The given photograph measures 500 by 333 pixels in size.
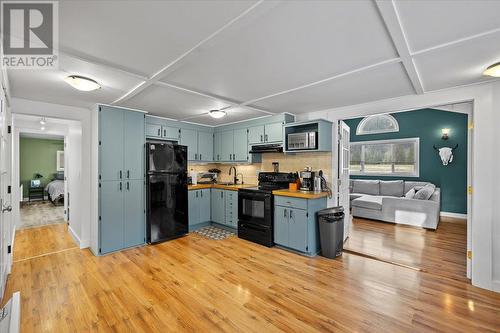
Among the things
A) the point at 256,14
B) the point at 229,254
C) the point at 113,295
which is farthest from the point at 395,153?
the point at 113,295

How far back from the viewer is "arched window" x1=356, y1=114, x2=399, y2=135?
7.22 metres

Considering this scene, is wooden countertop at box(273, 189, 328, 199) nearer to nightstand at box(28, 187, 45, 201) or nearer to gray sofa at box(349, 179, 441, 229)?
gray sofa at box(349, 179, 441, 229)

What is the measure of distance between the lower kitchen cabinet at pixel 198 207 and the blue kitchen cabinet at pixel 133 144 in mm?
1171

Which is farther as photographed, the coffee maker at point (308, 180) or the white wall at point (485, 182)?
the coffee maker at point (308, 180)

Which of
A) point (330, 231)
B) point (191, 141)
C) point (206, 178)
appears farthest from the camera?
point (206, 178)

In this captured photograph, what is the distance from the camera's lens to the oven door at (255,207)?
3.93m

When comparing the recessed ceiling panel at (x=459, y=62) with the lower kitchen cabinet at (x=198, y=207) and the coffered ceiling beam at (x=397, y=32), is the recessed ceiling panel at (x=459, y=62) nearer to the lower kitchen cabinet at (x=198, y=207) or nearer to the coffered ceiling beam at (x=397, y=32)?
the coffered ceiling beam at (x=397, y=32)

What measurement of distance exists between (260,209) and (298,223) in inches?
30.3

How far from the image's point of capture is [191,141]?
5109mm

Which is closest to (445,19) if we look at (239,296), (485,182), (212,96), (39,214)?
(485,182)

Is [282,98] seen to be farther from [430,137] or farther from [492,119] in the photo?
[430,137]

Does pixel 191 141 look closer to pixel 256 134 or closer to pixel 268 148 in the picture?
pixel 256 134

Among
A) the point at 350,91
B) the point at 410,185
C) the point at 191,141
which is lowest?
the point at 410,185

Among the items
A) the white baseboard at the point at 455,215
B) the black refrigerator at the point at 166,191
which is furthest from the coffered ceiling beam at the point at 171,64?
the white baseboard at the point at 455,215
